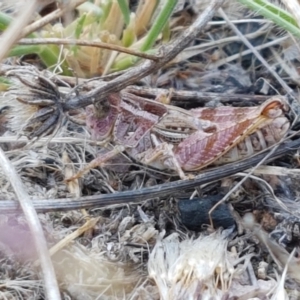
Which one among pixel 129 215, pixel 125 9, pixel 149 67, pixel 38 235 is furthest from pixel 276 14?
pixel 38 235

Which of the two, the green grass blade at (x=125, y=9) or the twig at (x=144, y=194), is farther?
the green grass blade at (x=125, y=9)

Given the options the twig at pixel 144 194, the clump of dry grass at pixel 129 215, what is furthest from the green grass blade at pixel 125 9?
the twig at pixel 144 194

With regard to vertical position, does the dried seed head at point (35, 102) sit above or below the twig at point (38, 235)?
A: above

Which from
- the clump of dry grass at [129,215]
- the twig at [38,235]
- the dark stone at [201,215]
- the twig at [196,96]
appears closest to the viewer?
the twig at [38,235]

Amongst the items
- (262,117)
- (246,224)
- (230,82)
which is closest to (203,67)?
(230,82)

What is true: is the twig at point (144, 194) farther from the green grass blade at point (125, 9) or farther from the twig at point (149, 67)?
the green grass blade at point (125, 9)

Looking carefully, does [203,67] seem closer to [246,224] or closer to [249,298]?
[246,224]

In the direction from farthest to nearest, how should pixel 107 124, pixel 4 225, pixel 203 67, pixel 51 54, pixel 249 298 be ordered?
1. pixel 203 67
2. pixel 51 54
3. pixel 107 124
4. pixel 4 225
5. pixel 249 298

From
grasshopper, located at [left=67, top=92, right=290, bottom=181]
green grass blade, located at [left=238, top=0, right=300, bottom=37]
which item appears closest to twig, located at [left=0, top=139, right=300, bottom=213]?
grasshopper, located at [left=67, top=92, right=290, bottom=181]
